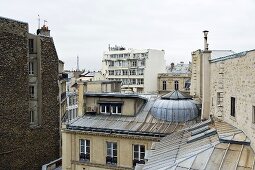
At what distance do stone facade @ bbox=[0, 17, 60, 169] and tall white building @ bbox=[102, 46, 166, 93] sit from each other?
32.4 m

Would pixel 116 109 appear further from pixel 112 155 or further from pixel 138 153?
pixel 138 153

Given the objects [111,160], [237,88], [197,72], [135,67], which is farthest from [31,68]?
[135,67]

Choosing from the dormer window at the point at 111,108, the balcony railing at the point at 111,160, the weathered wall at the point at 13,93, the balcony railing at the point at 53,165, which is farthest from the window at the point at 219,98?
the weathered wall at the point at 13,93

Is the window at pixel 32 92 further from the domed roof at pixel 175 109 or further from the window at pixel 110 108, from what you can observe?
the domed roof at pixel 175 109

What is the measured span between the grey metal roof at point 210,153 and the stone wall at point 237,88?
553 mm

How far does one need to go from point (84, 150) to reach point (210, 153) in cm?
1352

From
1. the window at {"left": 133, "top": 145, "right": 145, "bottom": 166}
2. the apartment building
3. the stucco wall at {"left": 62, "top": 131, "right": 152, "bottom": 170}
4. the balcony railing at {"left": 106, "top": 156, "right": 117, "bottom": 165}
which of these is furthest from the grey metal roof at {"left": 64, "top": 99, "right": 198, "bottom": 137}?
the apartment building

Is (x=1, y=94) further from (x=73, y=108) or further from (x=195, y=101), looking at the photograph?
(x=73, y=108)

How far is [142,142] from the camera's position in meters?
23.0

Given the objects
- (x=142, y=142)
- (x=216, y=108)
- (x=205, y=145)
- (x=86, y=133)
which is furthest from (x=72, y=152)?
(x=205, y=145)

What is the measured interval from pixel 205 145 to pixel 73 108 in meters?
36.7

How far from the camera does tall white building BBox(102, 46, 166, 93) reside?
67562 mm

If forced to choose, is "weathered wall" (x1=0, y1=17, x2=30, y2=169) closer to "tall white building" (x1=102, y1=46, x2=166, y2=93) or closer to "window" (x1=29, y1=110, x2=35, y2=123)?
"window" (x1=29, y1=110, x2=35, y2=123)

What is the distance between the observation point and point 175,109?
81.0 ft
